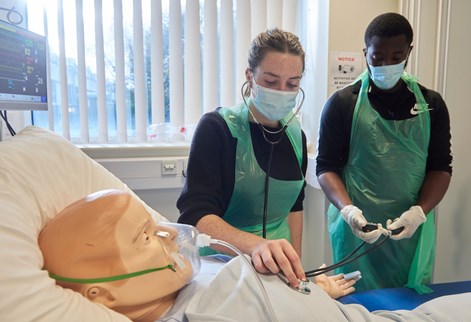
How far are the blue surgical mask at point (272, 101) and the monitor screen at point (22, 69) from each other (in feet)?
2.95

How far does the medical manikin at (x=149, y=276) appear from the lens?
0.66m

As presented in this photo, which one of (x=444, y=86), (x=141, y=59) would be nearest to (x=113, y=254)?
(x=141, y=59)

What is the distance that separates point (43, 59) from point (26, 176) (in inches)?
39.0

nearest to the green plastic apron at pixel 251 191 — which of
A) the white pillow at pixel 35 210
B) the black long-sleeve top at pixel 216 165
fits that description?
the black long-sleeve top at pixel 216 165

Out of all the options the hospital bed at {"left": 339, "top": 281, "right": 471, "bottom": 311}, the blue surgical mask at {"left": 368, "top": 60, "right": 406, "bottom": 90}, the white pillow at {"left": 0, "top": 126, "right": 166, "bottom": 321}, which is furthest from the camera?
the blue surgical mask at {"left": 368, "top": 60, "right": 406, "bottom": 90}

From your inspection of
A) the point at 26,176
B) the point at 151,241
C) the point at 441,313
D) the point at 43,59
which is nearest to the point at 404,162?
the point at 441,313

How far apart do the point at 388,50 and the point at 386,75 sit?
0.28ft

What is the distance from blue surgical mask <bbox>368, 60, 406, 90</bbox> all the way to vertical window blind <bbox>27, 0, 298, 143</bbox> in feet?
2.98

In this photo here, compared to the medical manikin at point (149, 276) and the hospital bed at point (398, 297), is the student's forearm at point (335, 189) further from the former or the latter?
the medical manikin at point (149, 276)

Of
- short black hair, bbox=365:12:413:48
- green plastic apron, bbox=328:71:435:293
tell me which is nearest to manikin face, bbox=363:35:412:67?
short black hair, bbox=365:12:413:48

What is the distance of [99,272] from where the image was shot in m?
0.67

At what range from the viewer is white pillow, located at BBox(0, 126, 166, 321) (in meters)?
0.53

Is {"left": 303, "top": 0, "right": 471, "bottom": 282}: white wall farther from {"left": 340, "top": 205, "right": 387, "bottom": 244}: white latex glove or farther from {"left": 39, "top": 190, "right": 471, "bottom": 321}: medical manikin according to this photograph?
{"left": 39, "top": 190, "right": 471, "bottom": 321}: medical manikin

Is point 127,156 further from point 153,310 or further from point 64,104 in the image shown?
point 153,310
